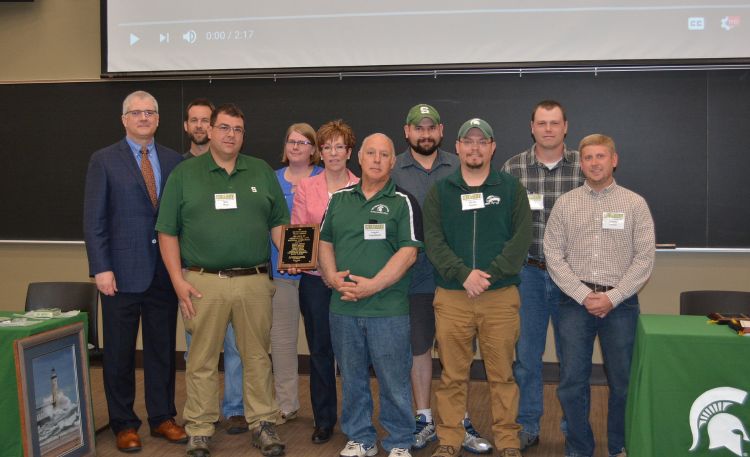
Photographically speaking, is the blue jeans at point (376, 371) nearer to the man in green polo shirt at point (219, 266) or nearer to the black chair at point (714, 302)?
the man in green polo shirt at point (219, 266)

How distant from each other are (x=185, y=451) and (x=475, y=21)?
325 centimetres

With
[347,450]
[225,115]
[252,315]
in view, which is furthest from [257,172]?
[347,450]

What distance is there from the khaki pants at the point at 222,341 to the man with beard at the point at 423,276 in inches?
31.0

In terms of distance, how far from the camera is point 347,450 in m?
3.64

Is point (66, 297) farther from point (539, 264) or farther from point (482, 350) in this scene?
point (539, 264)

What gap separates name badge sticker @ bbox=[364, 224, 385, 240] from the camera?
3.47m

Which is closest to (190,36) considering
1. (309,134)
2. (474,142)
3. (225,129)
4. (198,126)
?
(198,126)

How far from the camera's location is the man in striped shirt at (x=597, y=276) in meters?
3.38

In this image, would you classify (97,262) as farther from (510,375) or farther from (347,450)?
(510,375)

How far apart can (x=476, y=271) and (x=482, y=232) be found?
205 mm

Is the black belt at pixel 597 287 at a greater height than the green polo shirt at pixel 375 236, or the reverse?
the green polo shirt at pixel 375 236

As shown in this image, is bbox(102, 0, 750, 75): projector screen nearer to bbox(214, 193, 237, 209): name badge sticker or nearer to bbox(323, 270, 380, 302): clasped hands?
bbox(214, 193, 237, 209): name badge sticker

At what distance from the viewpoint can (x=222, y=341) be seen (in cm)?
372

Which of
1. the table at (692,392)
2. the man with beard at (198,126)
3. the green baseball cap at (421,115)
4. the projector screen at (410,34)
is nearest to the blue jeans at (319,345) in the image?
the green baseball cap at (421,115)
